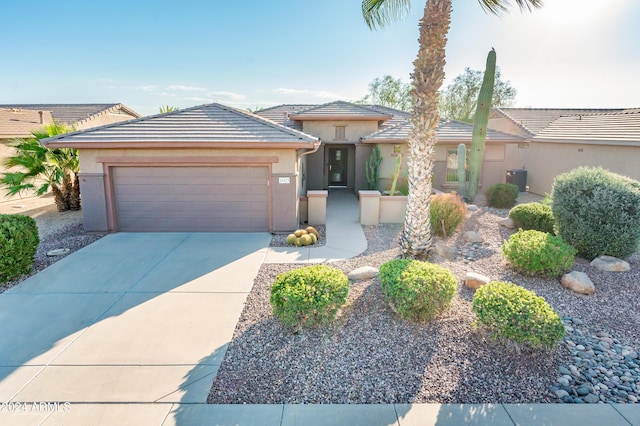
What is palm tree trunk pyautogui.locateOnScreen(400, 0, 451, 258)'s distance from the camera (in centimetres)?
721

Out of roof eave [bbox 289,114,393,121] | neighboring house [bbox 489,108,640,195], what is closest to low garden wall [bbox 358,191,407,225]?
roof eave [bbox 289,114,393,121]

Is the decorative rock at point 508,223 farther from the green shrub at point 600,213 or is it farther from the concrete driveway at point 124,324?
the concrete driveway at point 124,324

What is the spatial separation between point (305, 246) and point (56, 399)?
21.6ft

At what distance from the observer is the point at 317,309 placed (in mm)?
5223

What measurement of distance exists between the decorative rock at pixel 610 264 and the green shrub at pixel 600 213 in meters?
0.19

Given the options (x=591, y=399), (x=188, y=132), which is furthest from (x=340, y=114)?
(x=591, y=399)

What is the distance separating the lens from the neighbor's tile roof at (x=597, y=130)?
1516 cm

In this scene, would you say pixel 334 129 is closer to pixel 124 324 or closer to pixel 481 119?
pixel 481 119

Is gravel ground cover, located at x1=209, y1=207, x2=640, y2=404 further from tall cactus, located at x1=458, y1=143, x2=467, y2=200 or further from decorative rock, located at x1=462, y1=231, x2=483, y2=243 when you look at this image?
tall cactus, located at x1=458, y1=143, x2=467, y2=200

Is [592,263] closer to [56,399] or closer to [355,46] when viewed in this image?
[56,399]

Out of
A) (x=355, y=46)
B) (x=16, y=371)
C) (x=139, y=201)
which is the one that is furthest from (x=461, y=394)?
(x=355, y=46)

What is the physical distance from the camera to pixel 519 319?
471cm

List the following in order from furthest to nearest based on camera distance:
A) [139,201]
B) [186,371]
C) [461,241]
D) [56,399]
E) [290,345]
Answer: [139,201] < [461,241] < [290,345] < [186,371] < [56,399]

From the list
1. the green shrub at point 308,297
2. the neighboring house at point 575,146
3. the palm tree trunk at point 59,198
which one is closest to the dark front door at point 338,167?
the neighboring house at point 575,146
